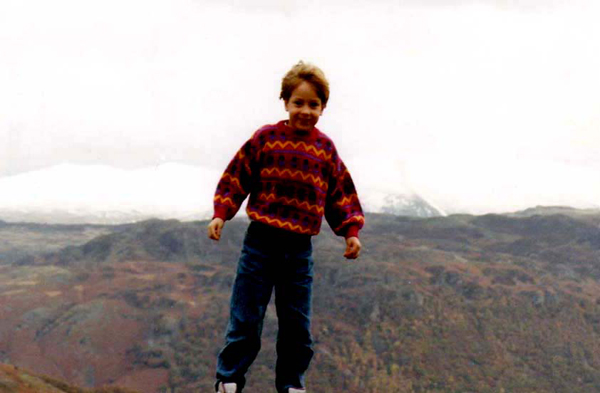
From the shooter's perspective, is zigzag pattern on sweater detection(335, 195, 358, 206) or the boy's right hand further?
zigzag pattern on sweater detection(335, 195, 358, 206)

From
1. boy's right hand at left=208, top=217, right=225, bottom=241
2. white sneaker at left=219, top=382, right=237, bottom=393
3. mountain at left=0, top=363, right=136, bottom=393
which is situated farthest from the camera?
mountain at left=0, top=363, right=136, bottom=393

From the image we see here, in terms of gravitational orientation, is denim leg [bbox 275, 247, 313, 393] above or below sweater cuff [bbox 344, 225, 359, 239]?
below

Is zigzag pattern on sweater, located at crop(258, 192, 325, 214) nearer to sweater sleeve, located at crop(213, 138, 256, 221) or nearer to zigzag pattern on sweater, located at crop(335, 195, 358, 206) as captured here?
sweater sleeve, located at crop(213, 138, 256, 221)

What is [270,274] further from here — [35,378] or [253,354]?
[35,378]

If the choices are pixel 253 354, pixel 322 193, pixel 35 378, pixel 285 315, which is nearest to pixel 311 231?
pixel 322 193

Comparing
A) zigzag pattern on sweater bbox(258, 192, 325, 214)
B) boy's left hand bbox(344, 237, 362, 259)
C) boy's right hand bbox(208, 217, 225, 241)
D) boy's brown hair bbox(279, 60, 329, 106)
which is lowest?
boy's left hand bbox(344, 237, 362, 259)

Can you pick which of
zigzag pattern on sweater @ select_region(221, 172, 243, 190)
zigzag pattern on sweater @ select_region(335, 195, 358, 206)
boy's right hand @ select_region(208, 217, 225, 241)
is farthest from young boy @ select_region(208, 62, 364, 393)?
zigzag pattern on sweater @ select_region(335, 195, 358, 206)
